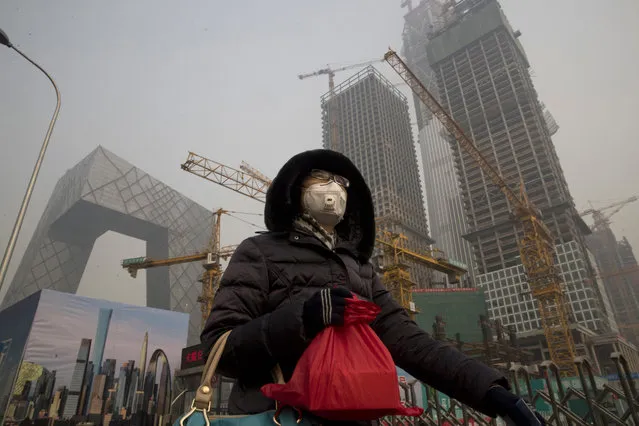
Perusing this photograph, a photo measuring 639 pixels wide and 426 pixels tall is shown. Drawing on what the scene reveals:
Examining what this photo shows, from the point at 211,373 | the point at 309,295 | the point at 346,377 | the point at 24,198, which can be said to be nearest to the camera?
the point at 346,377

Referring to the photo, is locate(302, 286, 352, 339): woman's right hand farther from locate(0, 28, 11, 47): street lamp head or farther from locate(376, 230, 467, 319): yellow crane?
locate(376, 230, 467, 319): yellow crane

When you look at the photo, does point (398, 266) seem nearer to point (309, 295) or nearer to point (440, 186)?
point (309, 295)

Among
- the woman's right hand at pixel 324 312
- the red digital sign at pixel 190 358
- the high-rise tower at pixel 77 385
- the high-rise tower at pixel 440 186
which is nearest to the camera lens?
the woman's right hand at pixel 324 312

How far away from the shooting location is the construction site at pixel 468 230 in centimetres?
3525

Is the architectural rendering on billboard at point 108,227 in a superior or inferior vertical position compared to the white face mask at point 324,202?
superior

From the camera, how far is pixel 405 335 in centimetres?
165

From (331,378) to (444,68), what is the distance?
294ft

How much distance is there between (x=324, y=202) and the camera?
1943mm

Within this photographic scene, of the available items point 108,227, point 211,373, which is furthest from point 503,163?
point 211,373

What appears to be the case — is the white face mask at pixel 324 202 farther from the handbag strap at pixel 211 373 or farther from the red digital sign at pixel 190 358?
the red digital sign at pixel 190 358

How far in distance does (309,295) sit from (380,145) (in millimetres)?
87055

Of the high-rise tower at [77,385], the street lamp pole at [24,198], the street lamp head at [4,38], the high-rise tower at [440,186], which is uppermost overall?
the high-rise tower at [440,186]

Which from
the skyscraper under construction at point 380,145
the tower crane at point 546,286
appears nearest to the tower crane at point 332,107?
the skyscraper under construction at point 380,145

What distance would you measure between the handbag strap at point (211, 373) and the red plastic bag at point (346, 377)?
9cm
